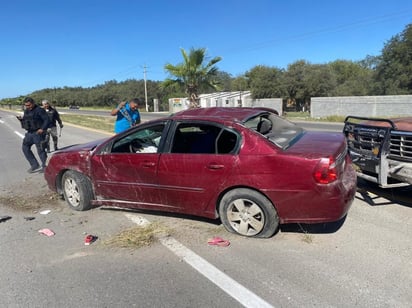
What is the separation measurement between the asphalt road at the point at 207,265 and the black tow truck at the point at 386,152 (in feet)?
1.67

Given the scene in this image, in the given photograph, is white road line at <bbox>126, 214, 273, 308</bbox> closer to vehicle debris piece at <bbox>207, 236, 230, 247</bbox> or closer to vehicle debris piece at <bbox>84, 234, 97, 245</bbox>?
vehicle debris piece at <bbox>207, 236, 230, 247</bbox>

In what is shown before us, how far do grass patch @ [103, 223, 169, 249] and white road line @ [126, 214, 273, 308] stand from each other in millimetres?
147

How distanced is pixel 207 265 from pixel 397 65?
41267mm

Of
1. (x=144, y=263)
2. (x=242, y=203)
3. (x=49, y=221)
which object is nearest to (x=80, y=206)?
(x=49, y=221)

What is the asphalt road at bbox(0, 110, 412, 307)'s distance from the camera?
3012 mm

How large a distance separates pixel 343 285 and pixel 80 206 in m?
3.89

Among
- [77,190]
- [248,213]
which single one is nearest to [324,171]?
[248,213]

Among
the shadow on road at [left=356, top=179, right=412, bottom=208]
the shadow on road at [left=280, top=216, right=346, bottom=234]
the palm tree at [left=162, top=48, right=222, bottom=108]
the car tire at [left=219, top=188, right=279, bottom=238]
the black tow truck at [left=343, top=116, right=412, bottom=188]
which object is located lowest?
the shadow on road at [left=280, top=216, right=346, bottom=234]

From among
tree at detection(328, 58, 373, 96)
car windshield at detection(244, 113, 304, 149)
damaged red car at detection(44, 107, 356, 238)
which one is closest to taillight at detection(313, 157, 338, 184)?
damaged red car at detection(44, 107, 356, 238)

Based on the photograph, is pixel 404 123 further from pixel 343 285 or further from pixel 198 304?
pixel 198 304

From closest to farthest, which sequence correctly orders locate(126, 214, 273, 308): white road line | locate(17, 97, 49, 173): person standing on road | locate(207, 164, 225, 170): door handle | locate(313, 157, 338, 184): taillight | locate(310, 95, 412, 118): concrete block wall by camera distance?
locate(126, 214, 273, 308): white road line < locate(313, 157, 338, 184): taillight < locate(207, 164, 225, 170): door handle < locate(17, 97, 49, 173): person standing on road < locate(310, 95, 412, 118): concrete block wall

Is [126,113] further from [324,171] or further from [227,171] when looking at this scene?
[324,171]

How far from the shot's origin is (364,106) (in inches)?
1234

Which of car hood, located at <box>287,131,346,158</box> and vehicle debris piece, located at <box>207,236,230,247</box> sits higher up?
car hood, located at <box>287,131,346,158</box>
